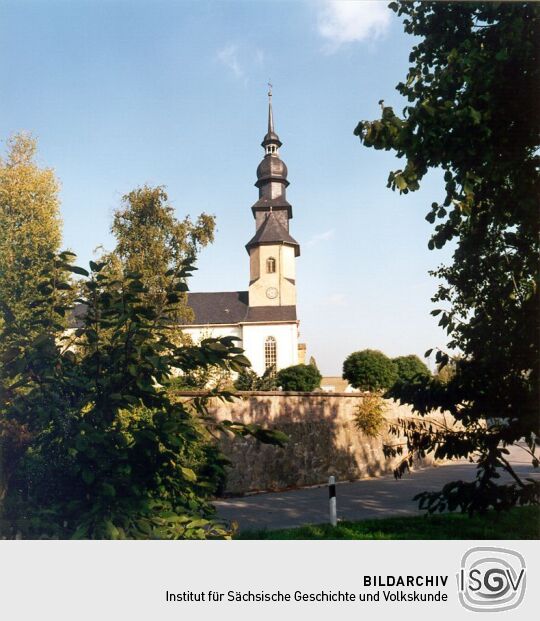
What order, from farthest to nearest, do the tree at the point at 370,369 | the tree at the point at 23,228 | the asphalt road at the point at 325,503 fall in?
the tree at the point at 370,369 < the asphalt road at the point at 325,503 < the tree at the point at 23,228

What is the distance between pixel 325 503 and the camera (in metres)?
9.04

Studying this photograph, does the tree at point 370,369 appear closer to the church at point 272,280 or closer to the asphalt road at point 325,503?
the asphalt road at point 325,503

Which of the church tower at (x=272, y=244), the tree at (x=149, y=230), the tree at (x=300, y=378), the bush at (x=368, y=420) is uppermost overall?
the church tower at (x=272, y=244)

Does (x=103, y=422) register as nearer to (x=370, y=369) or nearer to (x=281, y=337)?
(x=370, y=369)

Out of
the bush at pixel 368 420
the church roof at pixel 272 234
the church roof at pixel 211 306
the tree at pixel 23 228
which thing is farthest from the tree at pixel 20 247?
the church roof at pixel 272 234

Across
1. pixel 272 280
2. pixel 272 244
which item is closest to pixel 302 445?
pixel 272 280

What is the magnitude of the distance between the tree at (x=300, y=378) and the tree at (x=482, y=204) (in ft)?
47.3

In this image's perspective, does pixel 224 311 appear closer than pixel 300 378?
No

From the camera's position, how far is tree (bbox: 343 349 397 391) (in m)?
16.1

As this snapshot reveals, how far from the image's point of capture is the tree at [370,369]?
16078mm
